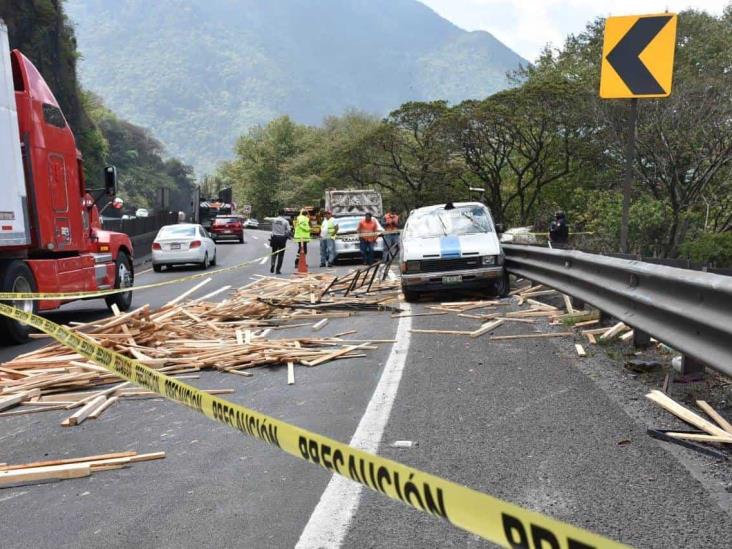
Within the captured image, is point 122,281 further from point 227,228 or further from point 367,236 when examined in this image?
point 227,228

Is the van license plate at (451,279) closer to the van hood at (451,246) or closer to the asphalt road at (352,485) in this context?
the van hood at (451,246)

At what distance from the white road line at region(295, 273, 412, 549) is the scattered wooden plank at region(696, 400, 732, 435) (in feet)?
7.24

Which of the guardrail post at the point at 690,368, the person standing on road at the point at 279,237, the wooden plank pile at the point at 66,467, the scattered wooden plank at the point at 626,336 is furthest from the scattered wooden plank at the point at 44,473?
the person standing on road at the point at 279,237

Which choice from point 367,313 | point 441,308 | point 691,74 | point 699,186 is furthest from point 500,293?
point 691,74

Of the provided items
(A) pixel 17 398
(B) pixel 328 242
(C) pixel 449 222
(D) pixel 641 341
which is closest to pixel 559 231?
(C) pixel 449 222

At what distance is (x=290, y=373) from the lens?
698cm

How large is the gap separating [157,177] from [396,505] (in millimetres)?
124267

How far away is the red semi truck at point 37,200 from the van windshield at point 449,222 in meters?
5.78

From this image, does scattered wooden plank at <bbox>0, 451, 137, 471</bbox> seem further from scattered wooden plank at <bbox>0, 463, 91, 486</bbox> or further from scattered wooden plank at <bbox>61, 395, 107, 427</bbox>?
scattered wooden plank at <bbox>61, 395, 107, 427</bbox>

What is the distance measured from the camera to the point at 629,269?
21.9 ft

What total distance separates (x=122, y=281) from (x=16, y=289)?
4.38 m

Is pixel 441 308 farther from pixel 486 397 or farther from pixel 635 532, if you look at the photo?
pixel 635 532

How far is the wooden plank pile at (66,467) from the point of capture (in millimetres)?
4195

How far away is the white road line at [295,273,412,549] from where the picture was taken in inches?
130
